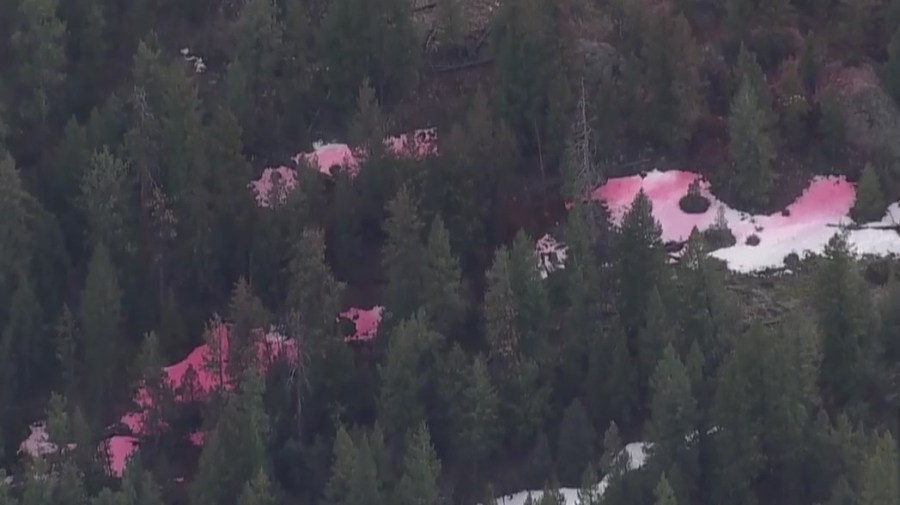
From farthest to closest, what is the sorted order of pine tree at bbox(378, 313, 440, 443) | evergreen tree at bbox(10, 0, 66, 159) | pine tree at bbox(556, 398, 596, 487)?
evergreen tree at bbox(10, 0, 66, 159) → pine tree at bbox(378, 313, 440, 443) → pine tree at bbox(556, 398, 596, 487)

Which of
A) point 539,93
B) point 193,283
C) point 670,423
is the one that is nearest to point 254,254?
point 193,283

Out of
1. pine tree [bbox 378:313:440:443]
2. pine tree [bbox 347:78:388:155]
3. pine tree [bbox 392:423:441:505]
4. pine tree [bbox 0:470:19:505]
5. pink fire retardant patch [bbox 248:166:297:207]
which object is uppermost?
pine tree [bbox 347:78:388:155]

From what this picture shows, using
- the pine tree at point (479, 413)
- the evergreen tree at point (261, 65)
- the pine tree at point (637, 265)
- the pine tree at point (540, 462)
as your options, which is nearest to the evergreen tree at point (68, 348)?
the evergreen tree at point (261, 65)

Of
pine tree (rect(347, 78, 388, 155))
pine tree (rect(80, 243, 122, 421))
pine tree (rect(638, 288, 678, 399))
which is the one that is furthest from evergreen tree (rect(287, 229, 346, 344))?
pine tree (rect(638, 288, 678, 399))

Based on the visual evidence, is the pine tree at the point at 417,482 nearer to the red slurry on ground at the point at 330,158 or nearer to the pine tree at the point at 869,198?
the red slurry on ground at the point at 330,158

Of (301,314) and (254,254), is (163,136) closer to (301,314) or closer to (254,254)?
(254,254)

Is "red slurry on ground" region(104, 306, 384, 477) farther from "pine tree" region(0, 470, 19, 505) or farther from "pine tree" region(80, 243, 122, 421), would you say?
"pine tree" region(0, 470, 19, 505)

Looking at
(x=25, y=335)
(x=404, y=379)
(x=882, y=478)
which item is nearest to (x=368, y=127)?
(x=404, y=379)
